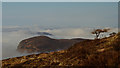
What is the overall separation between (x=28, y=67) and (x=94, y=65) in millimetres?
4426

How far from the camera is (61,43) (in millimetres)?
140125

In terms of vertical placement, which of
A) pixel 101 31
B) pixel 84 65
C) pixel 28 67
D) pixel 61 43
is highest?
pixel 84 65

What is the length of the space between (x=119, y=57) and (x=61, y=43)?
437 ft

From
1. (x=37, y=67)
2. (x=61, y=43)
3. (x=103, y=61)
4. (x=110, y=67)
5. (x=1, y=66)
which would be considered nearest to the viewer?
(x=110, y=67)

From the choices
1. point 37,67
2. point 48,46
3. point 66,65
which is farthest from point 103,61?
point 48,46

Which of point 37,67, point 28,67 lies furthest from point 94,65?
point 28,67

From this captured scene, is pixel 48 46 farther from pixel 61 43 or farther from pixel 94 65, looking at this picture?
pixel 94 65

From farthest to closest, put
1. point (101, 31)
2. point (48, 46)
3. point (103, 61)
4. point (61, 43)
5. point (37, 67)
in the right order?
point (61, 43)
point (48, 46)
point (101, 31)
point (37, 67)
point (103, 61)

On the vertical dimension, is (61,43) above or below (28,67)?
below

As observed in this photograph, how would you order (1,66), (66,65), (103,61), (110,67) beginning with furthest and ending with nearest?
(1,66)
(66,65)
(103,61)
(110,67)

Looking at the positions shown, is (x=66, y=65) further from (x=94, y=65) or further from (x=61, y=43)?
(x=61, y=43)

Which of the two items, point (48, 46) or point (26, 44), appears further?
point (26, 44)

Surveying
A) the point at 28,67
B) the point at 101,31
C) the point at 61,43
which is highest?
the point at 28,67

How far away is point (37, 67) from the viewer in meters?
9.28
